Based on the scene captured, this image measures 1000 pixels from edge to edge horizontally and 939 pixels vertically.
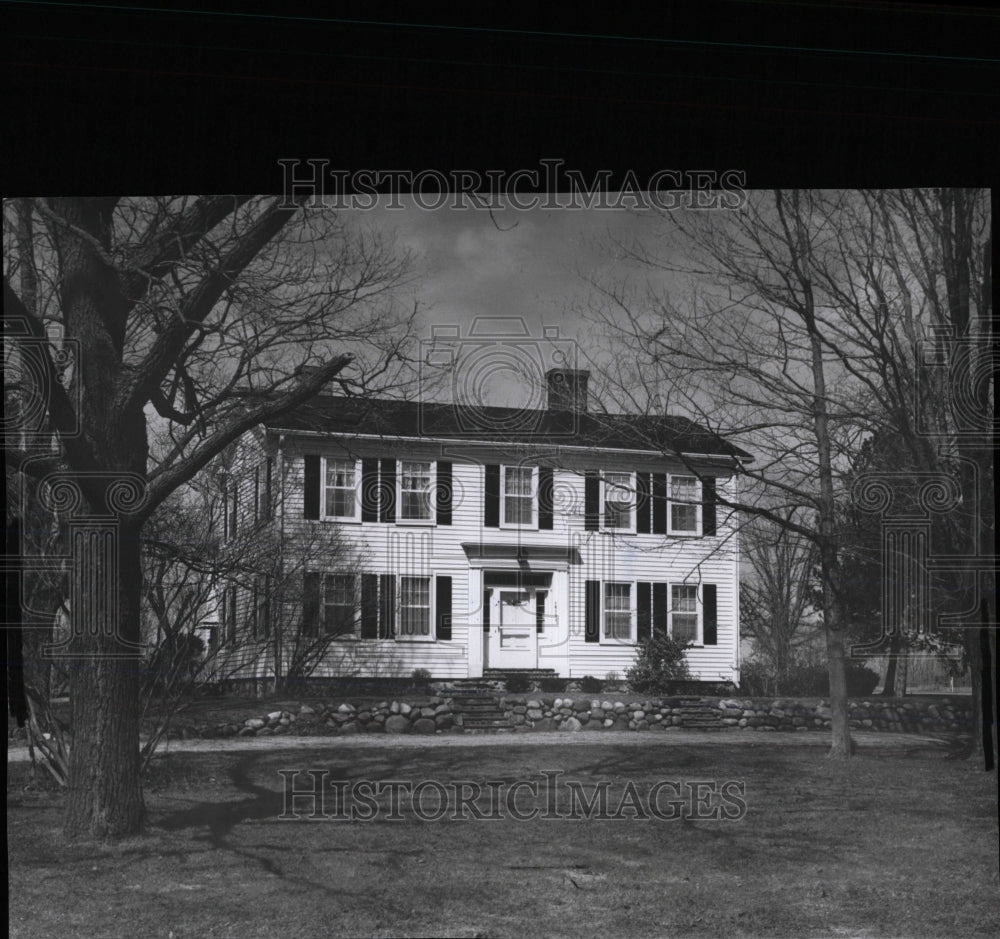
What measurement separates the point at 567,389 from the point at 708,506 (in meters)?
0.76

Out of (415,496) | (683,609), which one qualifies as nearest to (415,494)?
(415,496)

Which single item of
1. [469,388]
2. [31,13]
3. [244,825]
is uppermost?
[31,13]

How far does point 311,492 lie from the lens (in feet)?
15.9

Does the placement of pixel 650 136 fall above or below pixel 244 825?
above

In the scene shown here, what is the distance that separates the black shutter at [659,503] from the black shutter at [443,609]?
88cm

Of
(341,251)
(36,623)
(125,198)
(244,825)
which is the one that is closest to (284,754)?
A: (244,825)

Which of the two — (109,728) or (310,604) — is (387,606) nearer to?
(310,604)

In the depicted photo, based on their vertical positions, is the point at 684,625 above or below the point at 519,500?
below

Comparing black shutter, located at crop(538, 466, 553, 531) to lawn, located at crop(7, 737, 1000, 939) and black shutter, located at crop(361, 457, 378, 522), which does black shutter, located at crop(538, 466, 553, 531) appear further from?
lawn, located at crop(7, 737, 1000, 939)

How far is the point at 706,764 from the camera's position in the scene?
16.1 ft

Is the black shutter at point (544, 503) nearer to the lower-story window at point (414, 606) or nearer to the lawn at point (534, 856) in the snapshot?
the lower-story window at point (414, 606)

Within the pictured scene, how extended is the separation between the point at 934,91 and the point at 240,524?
11.2ft

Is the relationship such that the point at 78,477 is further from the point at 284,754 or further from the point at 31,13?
the point at 31,13

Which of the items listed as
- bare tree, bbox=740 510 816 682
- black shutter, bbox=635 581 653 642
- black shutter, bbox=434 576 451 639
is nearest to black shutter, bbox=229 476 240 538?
black shutter, bbox=434 576 451 639
